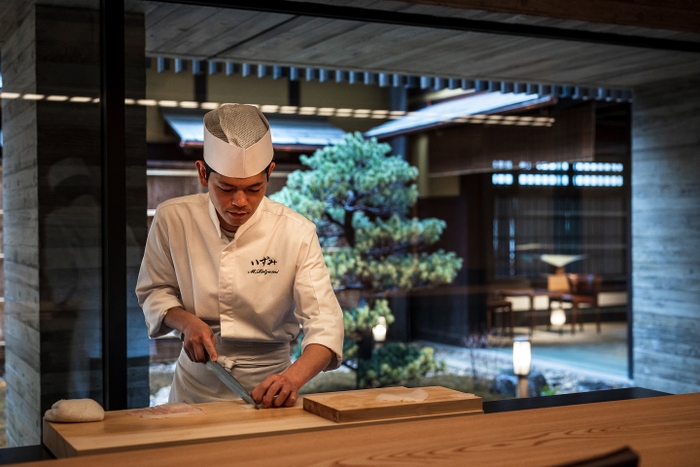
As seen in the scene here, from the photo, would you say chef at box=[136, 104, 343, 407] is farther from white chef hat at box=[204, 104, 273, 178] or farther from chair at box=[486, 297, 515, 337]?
chair at box=[486, 297, 515, 337]

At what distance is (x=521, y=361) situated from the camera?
4.22 meters

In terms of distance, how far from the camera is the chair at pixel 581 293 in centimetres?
440

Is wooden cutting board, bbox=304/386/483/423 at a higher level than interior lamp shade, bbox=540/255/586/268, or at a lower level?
lower

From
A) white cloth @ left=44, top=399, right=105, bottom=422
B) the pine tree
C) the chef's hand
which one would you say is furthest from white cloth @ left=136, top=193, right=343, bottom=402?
the pine tree

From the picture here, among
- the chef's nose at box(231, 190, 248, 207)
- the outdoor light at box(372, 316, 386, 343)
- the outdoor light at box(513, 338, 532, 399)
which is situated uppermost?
the chef's nose at box(231, 190, 248, 207)

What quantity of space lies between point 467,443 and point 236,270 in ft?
2.97

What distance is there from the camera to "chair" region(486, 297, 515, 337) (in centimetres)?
416

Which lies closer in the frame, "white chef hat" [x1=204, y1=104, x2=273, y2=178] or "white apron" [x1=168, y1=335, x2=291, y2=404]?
"white chef hat" [x1=204, y1=104, x2=273, y2=178]

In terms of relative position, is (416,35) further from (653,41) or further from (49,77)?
(49,77)

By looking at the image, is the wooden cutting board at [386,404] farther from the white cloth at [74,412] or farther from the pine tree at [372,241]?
the pine tree at [372,241]

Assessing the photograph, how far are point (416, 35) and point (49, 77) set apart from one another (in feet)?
4.86

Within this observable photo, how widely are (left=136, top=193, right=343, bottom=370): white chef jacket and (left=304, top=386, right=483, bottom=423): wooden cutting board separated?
0.41 meters

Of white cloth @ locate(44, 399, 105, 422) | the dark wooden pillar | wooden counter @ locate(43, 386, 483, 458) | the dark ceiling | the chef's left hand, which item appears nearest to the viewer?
wooden counter @ locate(43, 386, 483, 458)

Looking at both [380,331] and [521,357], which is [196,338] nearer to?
[380,331]
